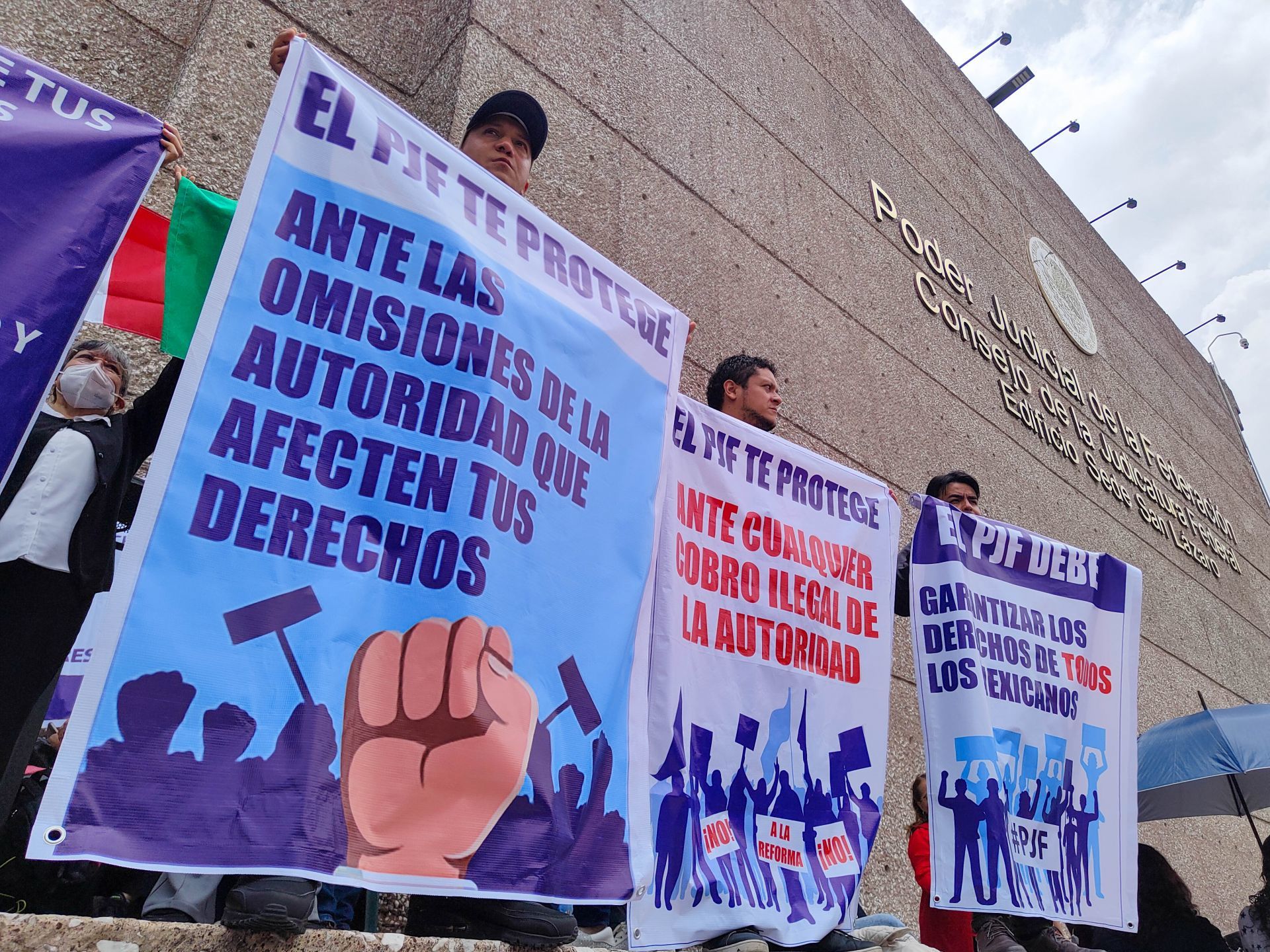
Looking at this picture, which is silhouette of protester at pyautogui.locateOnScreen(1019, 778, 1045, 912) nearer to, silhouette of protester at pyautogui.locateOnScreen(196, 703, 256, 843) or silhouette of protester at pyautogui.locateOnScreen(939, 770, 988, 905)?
silhouette of protester at pyautogui.locateOnScreen(939, 770, 988, 905)

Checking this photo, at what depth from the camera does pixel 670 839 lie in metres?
2.11

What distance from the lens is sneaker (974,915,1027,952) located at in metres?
2.80

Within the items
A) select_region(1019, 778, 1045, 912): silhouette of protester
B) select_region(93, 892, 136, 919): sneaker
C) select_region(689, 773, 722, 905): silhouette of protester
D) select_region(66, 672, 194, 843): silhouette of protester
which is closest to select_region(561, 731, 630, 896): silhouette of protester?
select_region(689, 773, 722, 905): silhouette of protester

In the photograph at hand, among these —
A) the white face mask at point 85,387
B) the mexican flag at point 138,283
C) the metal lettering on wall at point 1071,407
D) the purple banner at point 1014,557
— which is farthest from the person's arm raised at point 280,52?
the metal lettering on wall at point 1071,407

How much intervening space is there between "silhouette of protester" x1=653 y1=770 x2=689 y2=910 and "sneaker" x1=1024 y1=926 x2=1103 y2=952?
142 cm

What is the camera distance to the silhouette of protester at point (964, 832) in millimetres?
2645

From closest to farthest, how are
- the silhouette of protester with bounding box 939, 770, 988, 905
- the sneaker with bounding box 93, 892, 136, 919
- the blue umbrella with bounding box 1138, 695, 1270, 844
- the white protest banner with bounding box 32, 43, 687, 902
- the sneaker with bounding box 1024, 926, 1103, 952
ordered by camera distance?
the white protest banner with bounding box 32, 43, 687, 902 < the sneaker with bounding box 93, 892, 136, 919 < the silhouette of protester with bounding box 939, 770, 988, 905 < the sneaker with bounding box 1024, 926, 1103, 952 < the blue umbrella with bounding box 1138, 695, 1270, 844

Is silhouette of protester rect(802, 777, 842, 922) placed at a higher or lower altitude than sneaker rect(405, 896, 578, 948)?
higher

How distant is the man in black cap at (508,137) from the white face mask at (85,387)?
1.10 metres

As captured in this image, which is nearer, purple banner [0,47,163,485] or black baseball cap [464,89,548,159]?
purple banner [0,47,163,485]

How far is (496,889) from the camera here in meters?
1.64

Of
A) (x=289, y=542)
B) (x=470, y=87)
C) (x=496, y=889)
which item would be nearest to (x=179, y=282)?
(x=289, y=542)

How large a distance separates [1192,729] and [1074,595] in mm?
1402

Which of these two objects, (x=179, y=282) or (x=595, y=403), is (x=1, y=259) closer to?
(x=179, y=282)
